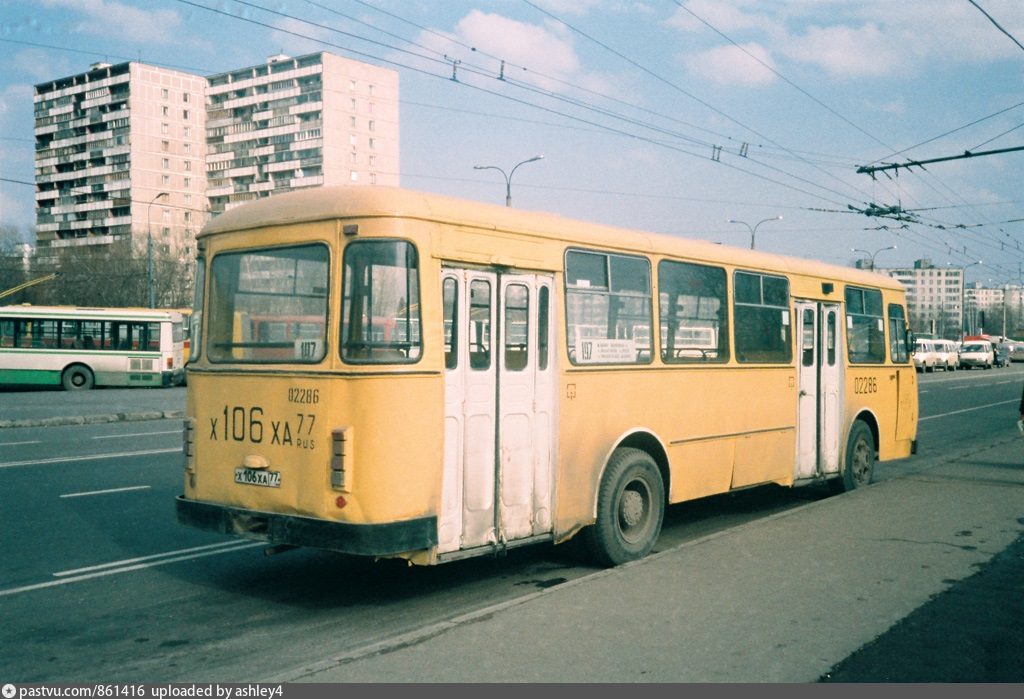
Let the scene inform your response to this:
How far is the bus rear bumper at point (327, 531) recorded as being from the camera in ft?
20.1

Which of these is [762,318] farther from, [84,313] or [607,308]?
[84,313]

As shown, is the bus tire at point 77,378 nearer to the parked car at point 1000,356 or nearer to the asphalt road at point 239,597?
the asphalt road at point 239,597

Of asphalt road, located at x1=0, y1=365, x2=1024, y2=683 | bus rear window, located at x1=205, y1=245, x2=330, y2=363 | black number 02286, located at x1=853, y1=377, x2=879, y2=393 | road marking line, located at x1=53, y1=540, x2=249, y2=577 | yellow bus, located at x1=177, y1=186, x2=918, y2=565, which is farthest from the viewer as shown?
black number 02286, located at x1=853, y1=377, x2=879, y2=393

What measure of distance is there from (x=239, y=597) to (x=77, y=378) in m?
28.9

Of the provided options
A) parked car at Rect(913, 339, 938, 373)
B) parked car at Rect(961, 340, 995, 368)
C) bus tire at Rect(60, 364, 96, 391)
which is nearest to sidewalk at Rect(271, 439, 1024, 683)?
bus tire at Rect(60, 364, 96, 391)

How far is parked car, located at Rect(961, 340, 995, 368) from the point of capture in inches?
2662

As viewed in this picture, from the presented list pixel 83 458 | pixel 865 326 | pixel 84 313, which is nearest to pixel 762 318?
pixel 865 326

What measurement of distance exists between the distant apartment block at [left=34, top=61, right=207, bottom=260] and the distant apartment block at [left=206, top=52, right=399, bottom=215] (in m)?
2.30

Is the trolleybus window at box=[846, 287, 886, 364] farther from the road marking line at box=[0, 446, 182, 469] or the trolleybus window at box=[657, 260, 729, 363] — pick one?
the road marking line at box=[0, 446, 182, 469]

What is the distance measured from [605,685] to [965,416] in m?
23.2

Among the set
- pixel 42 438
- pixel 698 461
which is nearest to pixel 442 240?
pixel 698 461

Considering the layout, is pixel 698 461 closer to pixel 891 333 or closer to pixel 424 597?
pixel 424 597

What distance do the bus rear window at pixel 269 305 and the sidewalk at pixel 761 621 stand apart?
2.20 metres

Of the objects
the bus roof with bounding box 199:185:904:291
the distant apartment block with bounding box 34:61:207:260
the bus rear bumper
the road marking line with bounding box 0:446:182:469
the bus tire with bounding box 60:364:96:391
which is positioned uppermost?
the distant apartment block with bounding box 34:61:207:260
